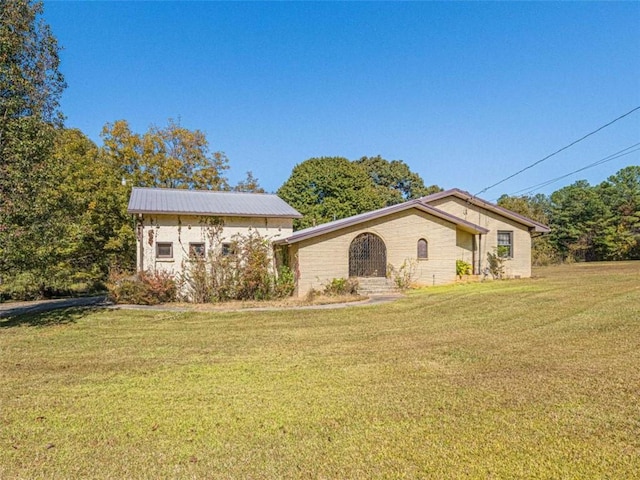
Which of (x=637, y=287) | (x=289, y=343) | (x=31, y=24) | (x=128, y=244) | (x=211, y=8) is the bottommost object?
(x=289, y=343)

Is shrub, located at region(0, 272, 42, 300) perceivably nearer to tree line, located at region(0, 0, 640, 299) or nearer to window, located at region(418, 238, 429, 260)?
tree line, located at region(0, 0, 640, 299)

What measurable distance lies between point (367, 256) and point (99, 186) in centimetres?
1692

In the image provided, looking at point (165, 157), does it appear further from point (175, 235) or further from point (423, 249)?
point (423, 249)

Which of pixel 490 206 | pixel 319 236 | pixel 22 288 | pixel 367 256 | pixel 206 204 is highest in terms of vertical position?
pixel 490 206

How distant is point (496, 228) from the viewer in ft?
70.0

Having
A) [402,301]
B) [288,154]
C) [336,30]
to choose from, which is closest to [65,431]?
[402,301]

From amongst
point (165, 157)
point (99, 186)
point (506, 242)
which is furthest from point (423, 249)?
point (165, 157)

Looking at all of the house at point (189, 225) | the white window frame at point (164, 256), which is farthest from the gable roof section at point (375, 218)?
the white window frame at point (164, 256)

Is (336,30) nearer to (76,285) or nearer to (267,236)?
(267,236)

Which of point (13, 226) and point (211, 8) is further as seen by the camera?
point (211, 8)

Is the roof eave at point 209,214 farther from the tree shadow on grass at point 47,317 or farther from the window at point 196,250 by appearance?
the tree shadow on grass at point 47,317

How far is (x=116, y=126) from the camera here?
88.1ft

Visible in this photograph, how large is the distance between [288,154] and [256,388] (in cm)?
3348

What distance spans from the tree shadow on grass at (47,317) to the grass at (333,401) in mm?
2000
